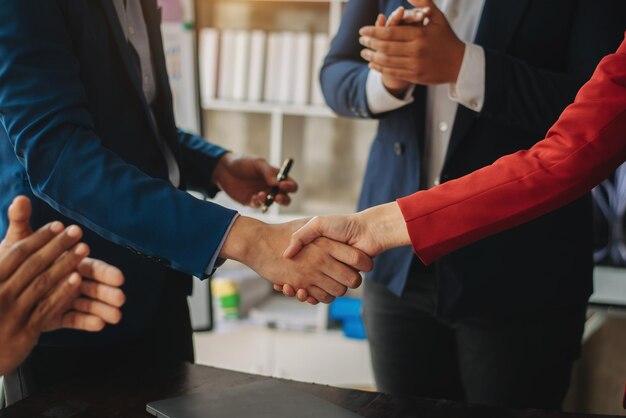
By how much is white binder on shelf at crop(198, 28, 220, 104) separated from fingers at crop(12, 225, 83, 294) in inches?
82.1

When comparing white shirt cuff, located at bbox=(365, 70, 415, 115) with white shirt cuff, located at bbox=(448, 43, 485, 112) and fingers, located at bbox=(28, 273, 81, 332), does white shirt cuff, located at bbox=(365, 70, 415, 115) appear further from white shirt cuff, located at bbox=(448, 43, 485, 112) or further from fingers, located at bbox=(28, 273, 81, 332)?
fingers, located at bbox=(28, 273, 81, 332)

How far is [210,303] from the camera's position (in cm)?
264

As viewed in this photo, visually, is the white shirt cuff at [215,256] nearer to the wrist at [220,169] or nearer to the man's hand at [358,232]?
the man's hand at [358,232]

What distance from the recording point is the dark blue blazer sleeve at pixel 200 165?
62.9 inches

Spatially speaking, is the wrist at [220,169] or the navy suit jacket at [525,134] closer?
the navy suit jacket at [525,134]

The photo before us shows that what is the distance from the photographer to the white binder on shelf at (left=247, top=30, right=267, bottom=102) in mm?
2926

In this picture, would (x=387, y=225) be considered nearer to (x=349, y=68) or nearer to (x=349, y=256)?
(x=349, y=256)

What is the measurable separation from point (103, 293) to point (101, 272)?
3cm

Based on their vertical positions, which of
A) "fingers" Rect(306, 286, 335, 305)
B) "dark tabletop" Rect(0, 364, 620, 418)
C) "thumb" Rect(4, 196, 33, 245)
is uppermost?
"thumb" Rect(4, 196, 33, 245)

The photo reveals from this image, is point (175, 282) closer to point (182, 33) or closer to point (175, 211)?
point (175, 211)

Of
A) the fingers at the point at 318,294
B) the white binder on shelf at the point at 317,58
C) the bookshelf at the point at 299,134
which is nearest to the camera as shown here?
the fingers at the point at 318,294

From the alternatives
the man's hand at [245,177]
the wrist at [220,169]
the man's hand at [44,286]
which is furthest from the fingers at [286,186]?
the man's hand at [44,286]

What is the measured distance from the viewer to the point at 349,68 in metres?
1.57

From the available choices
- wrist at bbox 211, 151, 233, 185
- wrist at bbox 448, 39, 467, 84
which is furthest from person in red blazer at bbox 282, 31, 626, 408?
wrist at bbox 211, 151, 233, 185
